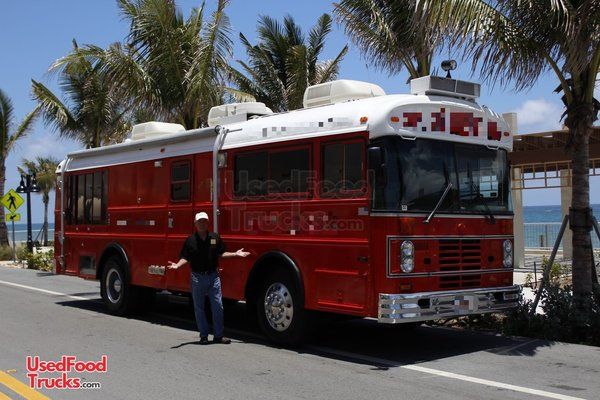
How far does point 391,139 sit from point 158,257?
509 cm

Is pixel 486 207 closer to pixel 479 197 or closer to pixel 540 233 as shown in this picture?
pixel 479 197

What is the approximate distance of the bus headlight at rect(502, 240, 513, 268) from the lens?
9000 millimetres

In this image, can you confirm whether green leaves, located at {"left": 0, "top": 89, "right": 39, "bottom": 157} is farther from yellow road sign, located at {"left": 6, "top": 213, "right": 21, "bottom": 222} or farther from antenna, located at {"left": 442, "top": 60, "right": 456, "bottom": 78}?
antenna, located at {"left": 442, "top": 60, "right": 456, "bottom": 78}

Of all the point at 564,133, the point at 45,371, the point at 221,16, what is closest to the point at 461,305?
the point at 45,371

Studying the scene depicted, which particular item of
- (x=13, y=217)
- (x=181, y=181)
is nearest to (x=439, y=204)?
(x=181, y=181)

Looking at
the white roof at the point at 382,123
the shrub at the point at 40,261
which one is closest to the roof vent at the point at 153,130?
the white roof at the point at 382,123

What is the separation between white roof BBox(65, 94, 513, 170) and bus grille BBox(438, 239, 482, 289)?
1.32m

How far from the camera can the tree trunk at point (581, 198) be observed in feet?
32.4

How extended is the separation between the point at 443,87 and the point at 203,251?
388 centimetres

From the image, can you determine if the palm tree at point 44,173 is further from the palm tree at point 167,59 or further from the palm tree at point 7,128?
the palm tree at point 167,59

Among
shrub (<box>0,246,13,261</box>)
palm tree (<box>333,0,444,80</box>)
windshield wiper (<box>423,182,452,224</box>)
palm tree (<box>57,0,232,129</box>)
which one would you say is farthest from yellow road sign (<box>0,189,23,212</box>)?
windshield wiper (<box>423,182,452,224</box>)

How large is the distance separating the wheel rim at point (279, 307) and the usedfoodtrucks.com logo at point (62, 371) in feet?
7.22

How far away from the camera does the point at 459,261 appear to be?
8461 millimetres

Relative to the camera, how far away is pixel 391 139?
26.2 ft
